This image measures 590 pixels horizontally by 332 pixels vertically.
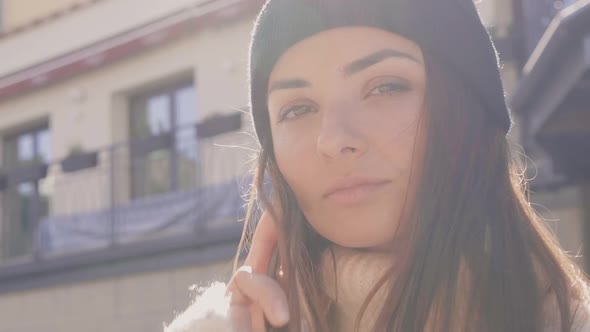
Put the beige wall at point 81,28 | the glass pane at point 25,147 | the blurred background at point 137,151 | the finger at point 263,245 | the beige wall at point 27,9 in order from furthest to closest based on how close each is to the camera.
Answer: the beige wall at point 27,9 → the glass pane at point 25,147 → the beige wall at point 81,28 → the blurred background at point 137,151 → the finger at point 263,245

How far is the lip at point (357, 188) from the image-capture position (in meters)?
1.59

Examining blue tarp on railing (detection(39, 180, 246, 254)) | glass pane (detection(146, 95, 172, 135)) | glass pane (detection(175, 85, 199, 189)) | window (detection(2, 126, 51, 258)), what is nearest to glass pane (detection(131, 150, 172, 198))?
glass pane (detection(175, 85, 199, 189))

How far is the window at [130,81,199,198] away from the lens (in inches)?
371

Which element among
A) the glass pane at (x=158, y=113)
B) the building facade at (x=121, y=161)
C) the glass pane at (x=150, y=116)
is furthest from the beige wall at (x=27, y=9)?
the glass pane at (x=158, y=113)

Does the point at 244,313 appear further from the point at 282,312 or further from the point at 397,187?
the point at 397,187

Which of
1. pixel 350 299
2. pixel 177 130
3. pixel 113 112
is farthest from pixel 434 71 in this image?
pixel 113 112

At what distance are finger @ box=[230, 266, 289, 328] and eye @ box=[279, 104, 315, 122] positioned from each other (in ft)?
0.94

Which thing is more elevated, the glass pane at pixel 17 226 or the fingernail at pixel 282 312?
the glass pane at pixel 17 226

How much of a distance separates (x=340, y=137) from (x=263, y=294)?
0.32m

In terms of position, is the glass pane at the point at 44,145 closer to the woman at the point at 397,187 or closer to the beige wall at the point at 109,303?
the beige wall at the point at 109,303

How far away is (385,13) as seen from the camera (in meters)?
1.66

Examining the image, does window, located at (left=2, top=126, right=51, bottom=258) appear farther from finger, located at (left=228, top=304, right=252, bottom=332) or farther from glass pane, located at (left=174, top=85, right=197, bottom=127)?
finger, located at (left=228, top=304, right=252, bottom=332)

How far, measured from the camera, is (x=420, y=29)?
1671 millimetres

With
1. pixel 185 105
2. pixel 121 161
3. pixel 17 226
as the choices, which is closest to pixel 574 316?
pixel 121 161
